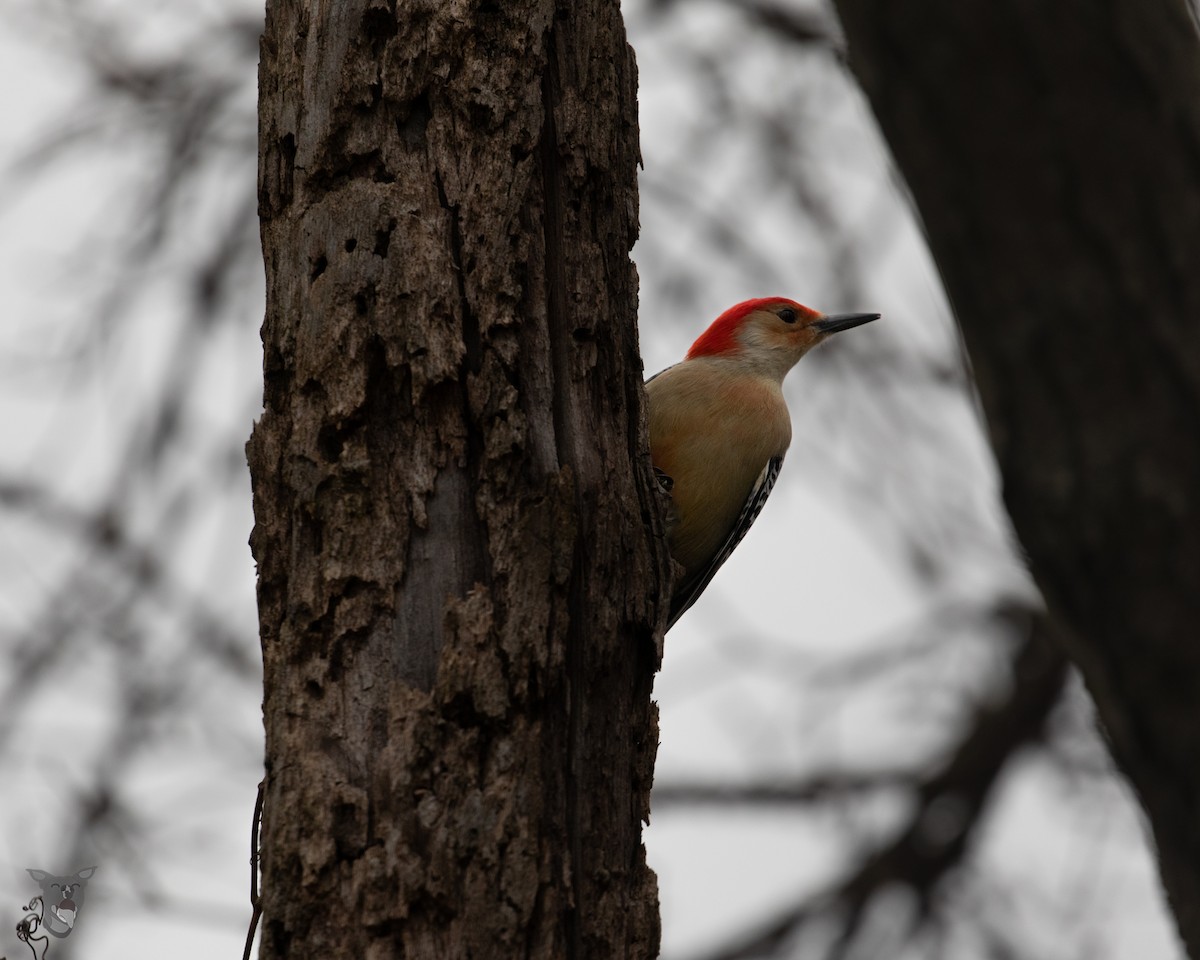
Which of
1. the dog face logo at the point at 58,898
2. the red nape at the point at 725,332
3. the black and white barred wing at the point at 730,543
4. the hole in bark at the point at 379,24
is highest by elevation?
the red nape at the point at 725,332

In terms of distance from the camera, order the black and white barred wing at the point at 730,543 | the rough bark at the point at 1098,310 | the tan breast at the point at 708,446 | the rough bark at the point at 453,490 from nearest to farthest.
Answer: the rough bark at the point at 453,490, the rough bark at the point at 1098,310, the tan breast at the point at 708,446, the black and white barred wing at the point at 730,543

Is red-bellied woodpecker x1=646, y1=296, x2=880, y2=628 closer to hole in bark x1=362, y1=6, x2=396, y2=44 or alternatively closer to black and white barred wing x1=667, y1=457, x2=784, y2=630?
black and white barred wing x1=667, y1=457, x2=784, y2=630

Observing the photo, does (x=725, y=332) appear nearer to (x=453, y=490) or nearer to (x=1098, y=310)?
(x=1098, y=310)

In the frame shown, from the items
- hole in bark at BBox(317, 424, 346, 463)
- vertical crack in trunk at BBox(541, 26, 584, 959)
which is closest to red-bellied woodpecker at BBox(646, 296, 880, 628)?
vertical crack in trunk at BBox(541, 26, 584, 959)

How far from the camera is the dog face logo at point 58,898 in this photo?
114 inches

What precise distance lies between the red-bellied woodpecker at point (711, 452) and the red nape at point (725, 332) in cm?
21

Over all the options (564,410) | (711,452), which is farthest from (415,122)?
(711,452)

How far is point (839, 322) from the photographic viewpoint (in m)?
6.94

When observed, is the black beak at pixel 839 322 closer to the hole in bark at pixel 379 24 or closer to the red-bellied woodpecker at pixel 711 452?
the red-bellied woodpecker at pixel 711 452

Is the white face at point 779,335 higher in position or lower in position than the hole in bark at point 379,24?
higher

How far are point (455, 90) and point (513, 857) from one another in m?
1.64

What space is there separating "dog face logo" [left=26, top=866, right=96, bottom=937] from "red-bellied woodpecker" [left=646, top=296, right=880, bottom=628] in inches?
105

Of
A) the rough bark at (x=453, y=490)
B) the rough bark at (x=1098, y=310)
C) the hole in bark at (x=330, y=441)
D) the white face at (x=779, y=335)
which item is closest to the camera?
the rough bark at (x=453, y=490)

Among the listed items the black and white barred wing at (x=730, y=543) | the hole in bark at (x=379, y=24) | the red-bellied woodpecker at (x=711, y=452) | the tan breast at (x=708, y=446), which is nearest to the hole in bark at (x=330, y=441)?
the hole in bark at (x=379, y=24)
